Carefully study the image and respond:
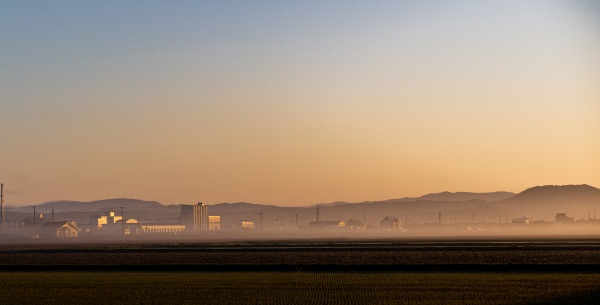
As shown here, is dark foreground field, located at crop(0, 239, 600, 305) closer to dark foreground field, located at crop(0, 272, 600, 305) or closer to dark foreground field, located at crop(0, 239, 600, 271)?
dark foreground field, located at crop(0, 272, 600, 305)

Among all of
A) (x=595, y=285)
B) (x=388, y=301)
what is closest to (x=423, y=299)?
(x=388, y=301)

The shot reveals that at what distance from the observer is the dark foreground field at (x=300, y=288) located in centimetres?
3956

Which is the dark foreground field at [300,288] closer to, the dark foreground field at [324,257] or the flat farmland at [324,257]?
the dark foreground field at [324,257]

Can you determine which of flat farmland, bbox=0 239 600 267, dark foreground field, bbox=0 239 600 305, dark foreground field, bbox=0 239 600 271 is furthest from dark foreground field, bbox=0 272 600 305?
flat farmland, bbox=0 239 600 267

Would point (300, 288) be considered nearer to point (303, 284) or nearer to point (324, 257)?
point (303, 284)

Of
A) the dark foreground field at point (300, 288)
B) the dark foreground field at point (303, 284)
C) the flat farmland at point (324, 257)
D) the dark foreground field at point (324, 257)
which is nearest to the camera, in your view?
the dark foreground field at point (300, 288)

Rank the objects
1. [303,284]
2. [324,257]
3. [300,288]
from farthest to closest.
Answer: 1. [324,257]
2. [303,284]
3. [300,288]

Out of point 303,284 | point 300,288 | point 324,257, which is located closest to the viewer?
point 300,288

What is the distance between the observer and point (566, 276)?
5134 centimetres

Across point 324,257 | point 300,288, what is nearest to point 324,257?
point 324,257

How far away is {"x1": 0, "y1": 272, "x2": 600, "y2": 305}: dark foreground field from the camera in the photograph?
1558 inches

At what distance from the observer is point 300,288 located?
4528 centimetres

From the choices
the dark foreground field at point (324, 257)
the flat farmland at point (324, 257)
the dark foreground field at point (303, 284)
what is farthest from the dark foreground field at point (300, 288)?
the flat farmland at point (324, 257)

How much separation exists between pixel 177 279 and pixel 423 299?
1773 centimetres
